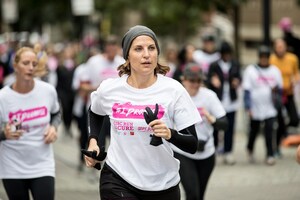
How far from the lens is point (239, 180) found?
12.6 m

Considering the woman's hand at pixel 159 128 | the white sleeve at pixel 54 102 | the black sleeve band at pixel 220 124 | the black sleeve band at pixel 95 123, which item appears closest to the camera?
the woman's hand at pixel 159 128

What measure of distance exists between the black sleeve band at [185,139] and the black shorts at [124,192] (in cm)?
34

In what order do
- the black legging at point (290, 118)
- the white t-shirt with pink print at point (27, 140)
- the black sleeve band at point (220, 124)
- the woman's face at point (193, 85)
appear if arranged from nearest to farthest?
the white t-shirt with pink print at point (27, 140), the black sleeve band at point (220, 124), the woman's face at point (193, 85), the black legging at point (290, 118)

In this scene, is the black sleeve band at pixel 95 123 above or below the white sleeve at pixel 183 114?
below

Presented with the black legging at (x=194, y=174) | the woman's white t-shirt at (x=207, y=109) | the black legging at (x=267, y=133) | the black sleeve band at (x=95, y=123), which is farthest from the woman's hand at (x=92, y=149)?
the black legging at (x=267, y=133)

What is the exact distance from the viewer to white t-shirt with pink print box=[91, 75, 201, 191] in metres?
5.79

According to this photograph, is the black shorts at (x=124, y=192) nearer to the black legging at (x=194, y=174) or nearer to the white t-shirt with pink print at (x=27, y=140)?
the white t-shirt with pink print at (x=27, y=140)

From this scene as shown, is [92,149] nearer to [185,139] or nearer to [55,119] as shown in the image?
[185,139]

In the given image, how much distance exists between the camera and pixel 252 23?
5178cm

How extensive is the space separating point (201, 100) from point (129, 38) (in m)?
3.37

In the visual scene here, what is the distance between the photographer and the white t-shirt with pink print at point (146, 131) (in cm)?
579

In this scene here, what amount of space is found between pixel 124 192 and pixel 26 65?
216cm

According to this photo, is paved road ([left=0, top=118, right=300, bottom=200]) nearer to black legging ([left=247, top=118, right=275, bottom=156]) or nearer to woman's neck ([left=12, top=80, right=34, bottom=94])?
black legging ([left=247, top=118, right=275, bottom=156])

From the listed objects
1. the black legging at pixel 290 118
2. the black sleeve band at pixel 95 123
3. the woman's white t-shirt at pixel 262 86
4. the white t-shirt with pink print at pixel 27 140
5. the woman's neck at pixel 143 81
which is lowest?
the black legging at pixel 290 118
